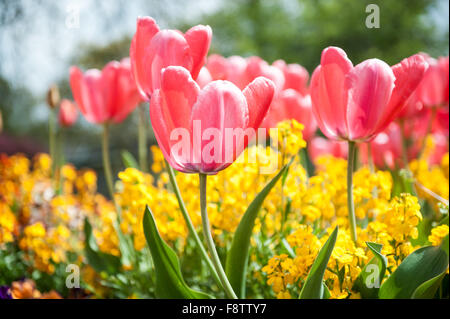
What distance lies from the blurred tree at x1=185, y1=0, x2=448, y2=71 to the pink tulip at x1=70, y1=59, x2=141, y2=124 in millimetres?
9535

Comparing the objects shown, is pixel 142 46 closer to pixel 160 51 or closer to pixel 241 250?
pixel 160 51

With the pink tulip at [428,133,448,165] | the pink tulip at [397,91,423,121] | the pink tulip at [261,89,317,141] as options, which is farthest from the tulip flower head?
the pink tulip at [428,133,448,165]

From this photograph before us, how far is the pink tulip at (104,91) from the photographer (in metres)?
1.39

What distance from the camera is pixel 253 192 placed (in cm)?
127

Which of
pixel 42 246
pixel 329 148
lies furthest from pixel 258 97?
pixel 329 148

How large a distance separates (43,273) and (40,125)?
15727 millimetres

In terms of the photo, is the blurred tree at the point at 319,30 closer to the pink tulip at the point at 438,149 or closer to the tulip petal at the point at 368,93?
the pink tulip at the point at 438,149

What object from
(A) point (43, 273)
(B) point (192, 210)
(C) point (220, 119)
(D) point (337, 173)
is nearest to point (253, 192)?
(B) point (192, 210)

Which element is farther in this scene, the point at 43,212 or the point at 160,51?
the point at 43,212

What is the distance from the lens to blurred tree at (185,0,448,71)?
Answer: 1235 centimetres

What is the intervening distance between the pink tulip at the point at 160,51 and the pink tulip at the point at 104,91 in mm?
546

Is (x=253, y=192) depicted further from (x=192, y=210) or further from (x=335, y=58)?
Result: (x=335, y=58)

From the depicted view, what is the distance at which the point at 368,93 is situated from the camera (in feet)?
2.59

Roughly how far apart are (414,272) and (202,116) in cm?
46
